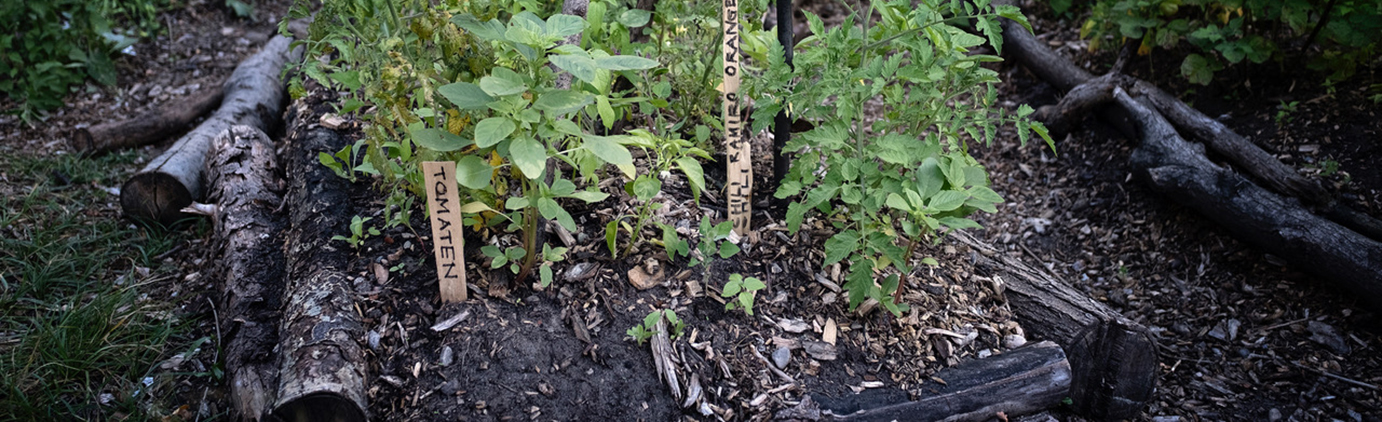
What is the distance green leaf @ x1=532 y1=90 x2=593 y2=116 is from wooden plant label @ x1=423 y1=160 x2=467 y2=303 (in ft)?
1.09

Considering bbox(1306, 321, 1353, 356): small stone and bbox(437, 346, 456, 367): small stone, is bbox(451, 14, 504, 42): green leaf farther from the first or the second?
bbox(1306, 321, 1353, 356): small stone

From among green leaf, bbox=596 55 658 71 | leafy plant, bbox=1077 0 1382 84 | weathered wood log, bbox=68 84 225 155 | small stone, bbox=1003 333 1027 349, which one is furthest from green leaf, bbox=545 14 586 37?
weathered wood log, bbox=68 84 225 155

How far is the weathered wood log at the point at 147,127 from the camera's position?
3799 mm

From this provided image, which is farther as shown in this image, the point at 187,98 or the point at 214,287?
the point at 187,98

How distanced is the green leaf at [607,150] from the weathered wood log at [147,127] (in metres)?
3.35

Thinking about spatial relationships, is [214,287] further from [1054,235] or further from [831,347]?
[1054,235]

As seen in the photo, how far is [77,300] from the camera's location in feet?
8.84

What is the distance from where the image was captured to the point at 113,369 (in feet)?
7.87

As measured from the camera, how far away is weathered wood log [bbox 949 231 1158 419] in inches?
89.0

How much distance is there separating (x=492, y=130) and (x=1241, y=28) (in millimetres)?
3596

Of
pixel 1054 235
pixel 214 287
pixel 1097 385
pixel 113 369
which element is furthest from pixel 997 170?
pixel 113 369

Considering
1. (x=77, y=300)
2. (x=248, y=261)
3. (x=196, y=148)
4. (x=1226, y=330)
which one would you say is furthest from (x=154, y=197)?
(x=1226, y=330)

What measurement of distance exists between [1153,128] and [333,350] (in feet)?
10.9

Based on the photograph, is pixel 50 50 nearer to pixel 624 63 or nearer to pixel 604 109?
pixel 604 109
